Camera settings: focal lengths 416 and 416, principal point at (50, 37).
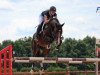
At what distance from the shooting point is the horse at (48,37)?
12000 millimetres

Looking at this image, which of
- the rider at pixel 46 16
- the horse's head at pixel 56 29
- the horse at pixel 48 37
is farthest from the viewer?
the rider at pixel 46 16

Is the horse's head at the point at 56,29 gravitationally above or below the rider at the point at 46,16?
below

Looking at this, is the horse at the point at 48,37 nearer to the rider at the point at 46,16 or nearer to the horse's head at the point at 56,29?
the horse's head at the point at 56,29

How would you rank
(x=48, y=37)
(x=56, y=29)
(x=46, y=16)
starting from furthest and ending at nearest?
(x=46, y=16), (x=48, y=37), (x=56, y=29)

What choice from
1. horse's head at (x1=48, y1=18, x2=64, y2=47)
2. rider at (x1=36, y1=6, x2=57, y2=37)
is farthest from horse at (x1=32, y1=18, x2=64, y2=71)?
rider at (x1=36, y1=6, x2=57, y2=37)

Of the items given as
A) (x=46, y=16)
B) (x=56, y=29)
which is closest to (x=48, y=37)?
(x=56, y=29)

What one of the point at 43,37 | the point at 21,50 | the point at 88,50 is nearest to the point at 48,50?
the point at 43,37

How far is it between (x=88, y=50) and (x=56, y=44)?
35.8 m

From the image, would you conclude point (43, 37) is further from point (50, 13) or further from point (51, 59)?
point (51, 59)

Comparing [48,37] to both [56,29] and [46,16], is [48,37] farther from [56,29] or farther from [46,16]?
[46,16]

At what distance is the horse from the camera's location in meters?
12.0

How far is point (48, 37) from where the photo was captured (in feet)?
40.8

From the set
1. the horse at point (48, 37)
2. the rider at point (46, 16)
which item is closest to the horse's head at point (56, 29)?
the horse at point (48, 37)

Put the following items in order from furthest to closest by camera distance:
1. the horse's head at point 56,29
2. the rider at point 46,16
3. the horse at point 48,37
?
the rider at point 46,16
the horse at point 48,37
the horse's head at point 56,29
